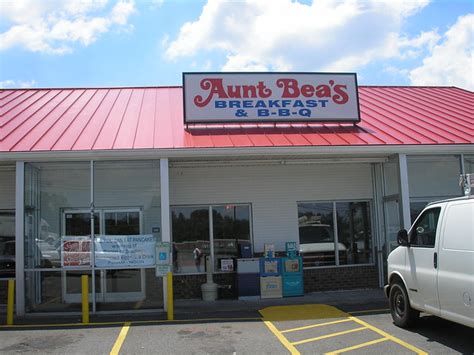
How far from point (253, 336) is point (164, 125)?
20.2 feet

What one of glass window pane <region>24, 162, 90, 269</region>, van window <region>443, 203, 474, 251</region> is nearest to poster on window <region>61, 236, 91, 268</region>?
glass window pane <region>24, 162, 90, 269</region>

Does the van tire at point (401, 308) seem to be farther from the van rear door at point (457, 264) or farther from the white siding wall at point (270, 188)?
the white siding wall at point (270, 188)

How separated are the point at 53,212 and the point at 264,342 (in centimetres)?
575

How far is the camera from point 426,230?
715 cm

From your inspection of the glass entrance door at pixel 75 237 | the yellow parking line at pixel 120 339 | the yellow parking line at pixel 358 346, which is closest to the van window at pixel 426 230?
the yellow parking line at pixel 358 346

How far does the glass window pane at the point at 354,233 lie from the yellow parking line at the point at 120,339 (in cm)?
633

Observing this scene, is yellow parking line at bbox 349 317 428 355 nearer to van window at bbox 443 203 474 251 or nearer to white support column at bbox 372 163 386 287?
van window at bbox 443 203 474 251

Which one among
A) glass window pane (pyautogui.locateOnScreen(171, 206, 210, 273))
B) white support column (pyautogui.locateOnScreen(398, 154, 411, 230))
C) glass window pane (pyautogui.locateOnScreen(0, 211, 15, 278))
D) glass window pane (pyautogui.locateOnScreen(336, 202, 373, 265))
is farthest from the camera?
glass window pane (pyautogui.locateOnScreen(336, 202, 373, 265))

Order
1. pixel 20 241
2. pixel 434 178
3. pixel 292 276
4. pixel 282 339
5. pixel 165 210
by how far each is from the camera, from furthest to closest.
A: 1. pixel 434 178
2. pixel 292 276
3. pixel 165 210
4. pixel 20 241
5. pixel 282 339

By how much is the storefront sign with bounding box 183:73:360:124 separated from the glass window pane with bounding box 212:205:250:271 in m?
2.32

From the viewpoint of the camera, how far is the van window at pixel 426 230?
694 centimetres

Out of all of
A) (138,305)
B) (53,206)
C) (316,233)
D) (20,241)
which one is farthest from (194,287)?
(20,241)

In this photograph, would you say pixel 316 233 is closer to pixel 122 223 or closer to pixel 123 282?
pixel 122 223

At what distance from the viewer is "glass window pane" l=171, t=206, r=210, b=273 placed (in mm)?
12045
